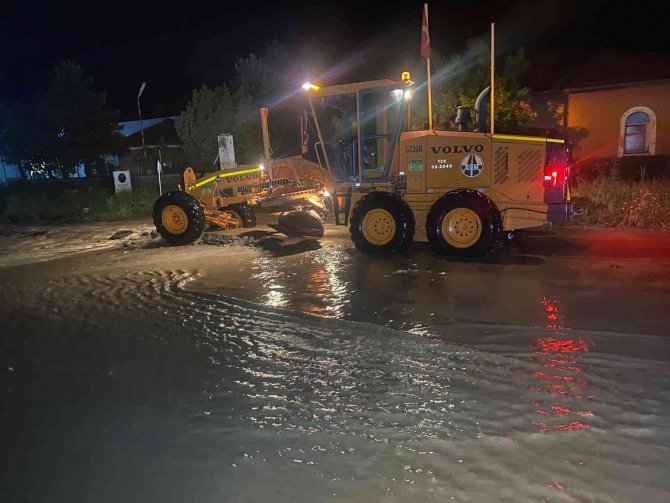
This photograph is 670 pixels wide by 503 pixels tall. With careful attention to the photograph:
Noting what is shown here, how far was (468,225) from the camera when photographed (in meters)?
9.58

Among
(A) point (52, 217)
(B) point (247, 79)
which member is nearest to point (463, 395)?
(A) point (52, 217)

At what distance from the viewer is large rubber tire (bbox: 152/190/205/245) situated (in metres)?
12.2

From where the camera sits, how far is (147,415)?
14.1 ft

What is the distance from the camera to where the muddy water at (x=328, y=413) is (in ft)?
11.0

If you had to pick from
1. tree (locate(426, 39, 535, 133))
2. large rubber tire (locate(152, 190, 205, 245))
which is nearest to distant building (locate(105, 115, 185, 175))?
tree (locate(426, 39, 535, 133))

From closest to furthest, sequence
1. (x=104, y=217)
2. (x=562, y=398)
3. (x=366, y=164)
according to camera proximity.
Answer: (x=562, y=398), (x=366, y=164), (x=104, y=217)

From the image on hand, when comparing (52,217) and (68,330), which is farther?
(52,217)

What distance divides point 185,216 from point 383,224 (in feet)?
15.7

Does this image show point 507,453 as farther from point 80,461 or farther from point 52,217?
point 52,217

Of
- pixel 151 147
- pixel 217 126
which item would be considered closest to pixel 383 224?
pixel 217 126

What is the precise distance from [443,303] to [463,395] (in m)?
2.64

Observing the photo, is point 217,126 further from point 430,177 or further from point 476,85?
point 430,177

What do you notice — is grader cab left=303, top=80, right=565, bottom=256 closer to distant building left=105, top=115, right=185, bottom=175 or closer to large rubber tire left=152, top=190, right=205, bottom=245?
large rubber tire left=152, top=190, right=205, bottom=245

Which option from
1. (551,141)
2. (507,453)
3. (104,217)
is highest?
(551,141)
